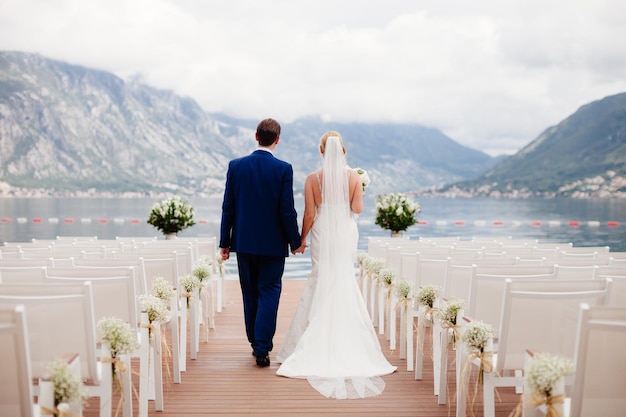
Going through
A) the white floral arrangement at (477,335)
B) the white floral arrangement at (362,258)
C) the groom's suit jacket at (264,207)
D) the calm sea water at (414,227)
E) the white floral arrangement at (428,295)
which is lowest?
the calm sea water at (414,227)

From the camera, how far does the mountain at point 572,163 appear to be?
125562 mm

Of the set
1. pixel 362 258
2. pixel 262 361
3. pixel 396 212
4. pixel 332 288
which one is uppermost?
pixel 396 212

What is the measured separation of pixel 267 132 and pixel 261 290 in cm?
133

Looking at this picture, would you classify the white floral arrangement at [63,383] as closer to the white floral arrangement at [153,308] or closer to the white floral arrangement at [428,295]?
the white floral arrangement at [153,308]

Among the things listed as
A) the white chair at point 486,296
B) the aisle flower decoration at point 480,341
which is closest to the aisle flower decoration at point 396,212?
the white chair at point 486,296

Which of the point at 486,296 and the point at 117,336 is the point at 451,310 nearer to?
the point at 486,296

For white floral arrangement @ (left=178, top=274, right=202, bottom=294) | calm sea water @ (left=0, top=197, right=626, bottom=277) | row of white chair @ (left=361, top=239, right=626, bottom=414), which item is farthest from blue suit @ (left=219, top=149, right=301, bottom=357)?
calm sea water @ (left=0, top=197, right=626, bottom=277)

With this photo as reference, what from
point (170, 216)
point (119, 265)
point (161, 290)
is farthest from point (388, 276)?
point (170, 216)

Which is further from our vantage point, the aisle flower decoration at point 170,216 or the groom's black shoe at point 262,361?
the aisle flower decoration at point 170,216

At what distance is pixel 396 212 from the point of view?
11.1 m

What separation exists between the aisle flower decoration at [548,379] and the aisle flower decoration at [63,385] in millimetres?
1816

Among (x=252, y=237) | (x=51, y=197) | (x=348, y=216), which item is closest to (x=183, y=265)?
(x=252, y=237)

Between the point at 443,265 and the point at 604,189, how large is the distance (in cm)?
12863

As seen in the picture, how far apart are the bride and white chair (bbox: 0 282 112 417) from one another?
7.77ft
